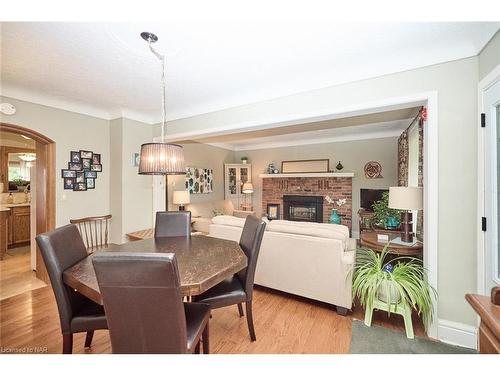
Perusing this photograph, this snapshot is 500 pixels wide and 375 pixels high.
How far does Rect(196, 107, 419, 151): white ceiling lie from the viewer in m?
3.76

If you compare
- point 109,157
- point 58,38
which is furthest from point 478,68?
point 109,157

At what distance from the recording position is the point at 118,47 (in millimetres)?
1781

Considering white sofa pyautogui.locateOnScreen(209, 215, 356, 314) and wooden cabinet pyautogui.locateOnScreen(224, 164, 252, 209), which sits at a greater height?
wooden cabinet pyautogui.locateOnScreen(224, 164, 252, 209)

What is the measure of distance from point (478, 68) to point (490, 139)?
0.59 m

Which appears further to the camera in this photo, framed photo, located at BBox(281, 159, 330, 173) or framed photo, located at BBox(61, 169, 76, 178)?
framed photo, located at BBox(281, 159, 330, 173)

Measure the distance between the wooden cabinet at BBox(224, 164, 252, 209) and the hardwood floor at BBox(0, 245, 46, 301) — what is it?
4.17 m

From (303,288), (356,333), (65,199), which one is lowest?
(356,333)

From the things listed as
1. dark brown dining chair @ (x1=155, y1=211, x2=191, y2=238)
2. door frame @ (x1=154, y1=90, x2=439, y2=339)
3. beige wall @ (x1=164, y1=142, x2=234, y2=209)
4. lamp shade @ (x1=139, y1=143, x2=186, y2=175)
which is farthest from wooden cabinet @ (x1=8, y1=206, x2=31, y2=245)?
door frame @ (x1=154, y1=90, x2=439, y2=339)

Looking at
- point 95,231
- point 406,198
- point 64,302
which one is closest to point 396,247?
point 406,198

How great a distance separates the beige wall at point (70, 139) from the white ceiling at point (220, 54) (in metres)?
0.20

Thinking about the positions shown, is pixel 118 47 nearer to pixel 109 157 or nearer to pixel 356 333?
pixel 109 157

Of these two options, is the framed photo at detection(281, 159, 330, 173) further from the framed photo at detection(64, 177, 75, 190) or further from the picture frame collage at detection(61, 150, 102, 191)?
the framed photo at detection(64, 177, 75, 190)

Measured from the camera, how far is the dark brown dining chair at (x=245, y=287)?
5.51ft

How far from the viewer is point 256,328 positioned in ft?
6.54
